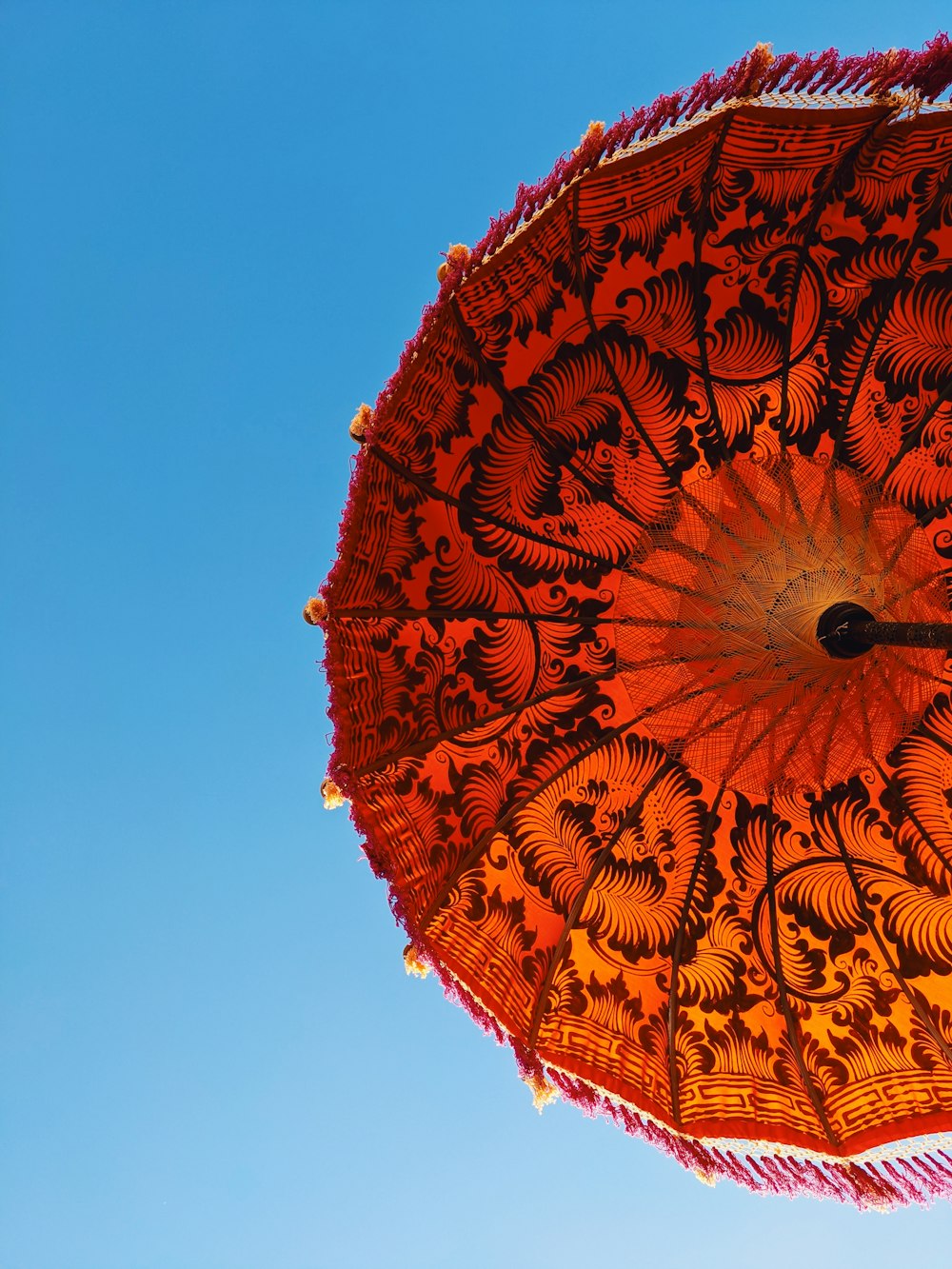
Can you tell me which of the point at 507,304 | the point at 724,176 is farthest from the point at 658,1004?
the point at 724,176

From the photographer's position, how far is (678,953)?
3.15m

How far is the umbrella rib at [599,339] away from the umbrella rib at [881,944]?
1.40 m

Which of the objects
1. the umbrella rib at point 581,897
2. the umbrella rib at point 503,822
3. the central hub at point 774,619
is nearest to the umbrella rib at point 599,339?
the central hub at point 774,619

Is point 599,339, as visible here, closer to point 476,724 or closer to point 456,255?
point 456,255

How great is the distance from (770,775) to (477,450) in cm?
150

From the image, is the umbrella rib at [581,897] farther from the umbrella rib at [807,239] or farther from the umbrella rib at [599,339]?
the umbrella rib at [807,239]

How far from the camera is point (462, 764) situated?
3.15 metres

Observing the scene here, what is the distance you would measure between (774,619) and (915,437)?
0.87 meters

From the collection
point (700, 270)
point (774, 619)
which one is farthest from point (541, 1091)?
point (700, 270)

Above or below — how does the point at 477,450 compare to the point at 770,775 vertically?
above

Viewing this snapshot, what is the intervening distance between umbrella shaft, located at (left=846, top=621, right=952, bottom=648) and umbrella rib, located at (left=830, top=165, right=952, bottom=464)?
71 centimetres

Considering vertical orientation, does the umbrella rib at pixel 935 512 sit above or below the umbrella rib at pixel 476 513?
below

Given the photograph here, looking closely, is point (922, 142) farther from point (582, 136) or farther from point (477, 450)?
point (477, 450)

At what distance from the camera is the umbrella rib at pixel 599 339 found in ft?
8.65
